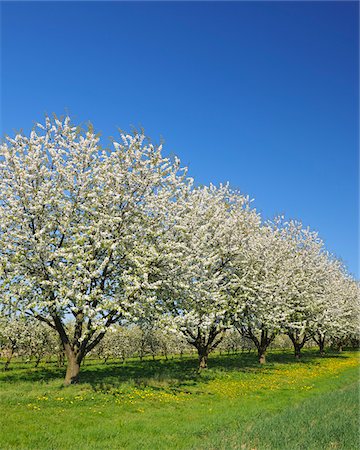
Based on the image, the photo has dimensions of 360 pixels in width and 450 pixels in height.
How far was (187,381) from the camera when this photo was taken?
2475cm

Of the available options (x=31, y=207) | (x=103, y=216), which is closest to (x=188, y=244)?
(x=103, y=216)

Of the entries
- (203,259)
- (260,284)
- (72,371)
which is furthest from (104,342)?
(203,259)

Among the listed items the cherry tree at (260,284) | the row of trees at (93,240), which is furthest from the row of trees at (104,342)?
the cherry tree at (260,284)

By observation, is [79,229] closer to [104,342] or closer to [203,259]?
[203,259]

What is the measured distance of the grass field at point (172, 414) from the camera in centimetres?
1202

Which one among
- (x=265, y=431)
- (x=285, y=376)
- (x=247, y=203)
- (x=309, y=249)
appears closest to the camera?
(x=265, y=431)

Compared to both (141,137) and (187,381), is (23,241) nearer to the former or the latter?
(141,137)

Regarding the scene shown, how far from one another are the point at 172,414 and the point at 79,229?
10162 mm

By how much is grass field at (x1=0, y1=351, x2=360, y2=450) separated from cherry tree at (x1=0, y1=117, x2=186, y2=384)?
3175 mm

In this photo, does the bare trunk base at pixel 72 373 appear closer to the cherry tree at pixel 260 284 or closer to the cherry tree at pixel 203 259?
the cherry tree at pixel 203 259

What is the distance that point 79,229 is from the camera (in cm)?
2102

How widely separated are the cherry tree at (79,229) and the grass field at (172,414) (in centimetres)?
317

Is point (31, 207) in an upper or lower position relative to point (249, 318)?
upper

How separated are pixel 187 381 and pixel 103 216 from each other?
1164cm
